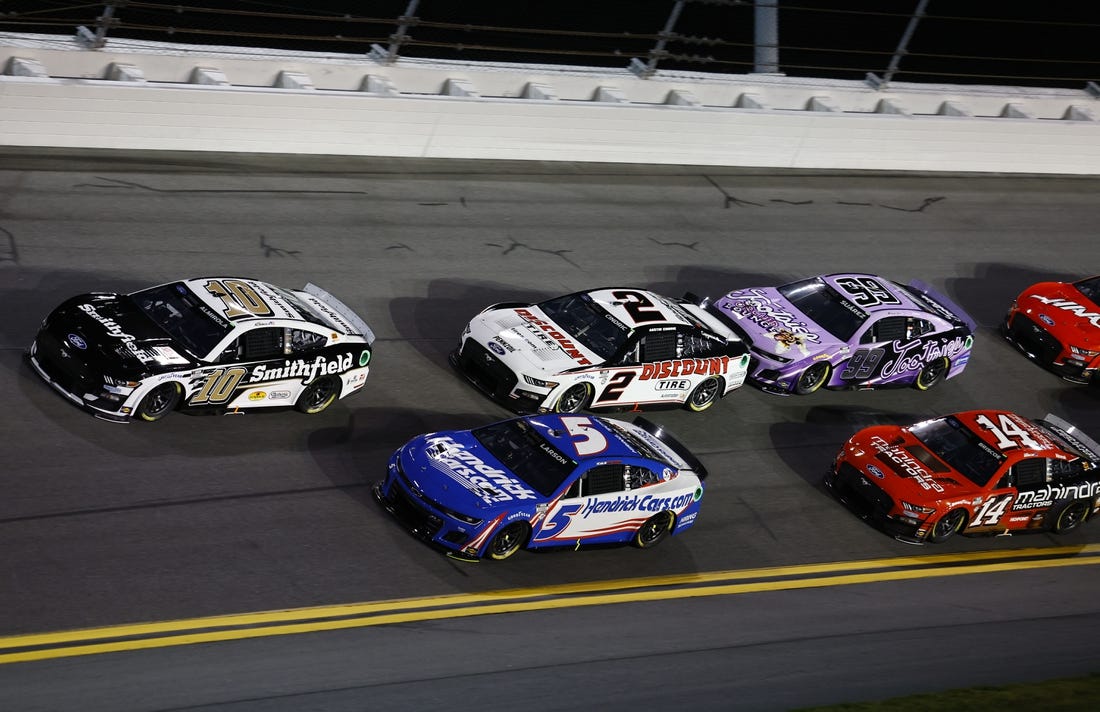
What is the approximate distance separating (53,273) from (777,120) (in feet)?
44.5

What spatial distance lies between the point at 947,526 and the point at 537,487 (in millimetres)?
5288

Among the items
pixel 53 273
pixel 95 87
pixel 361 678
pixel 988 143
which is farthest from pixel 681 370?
pixel 988 143

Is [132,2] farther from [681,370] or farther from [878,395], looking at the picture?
[878,395]

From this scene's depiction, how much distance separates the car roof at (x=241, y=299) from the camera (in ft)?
49.3

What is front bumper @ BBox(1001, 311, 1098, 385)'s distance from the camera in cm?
2030

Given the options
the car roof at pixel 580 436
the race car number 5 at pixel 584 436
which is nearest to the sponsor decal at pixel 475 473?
the car roof at pixel 580 436

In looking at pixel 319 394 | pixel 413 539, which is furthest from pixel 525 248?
pixel 413 539

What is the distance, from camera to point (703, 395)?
1748 cm

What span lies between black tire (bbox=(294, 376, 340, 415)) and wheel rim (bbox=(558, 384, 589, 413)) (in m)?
2.64

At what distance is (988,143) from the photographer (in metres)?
27.7

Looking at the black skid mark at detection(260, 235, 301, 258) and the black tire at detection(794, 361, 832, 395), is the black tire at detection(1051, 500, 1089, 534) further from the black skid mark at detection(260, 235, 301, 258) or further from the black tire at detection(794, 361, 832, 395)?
the black skid mark at detection(260, 235, 301, 258)

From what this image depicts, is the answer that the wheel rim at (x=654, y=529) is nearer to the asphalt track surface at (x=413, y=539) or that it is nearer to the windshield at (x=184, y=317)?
the asphalt track surface at (x=413, y=539)

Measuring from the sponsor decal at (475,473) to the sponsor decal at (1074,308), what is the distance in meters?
11.0

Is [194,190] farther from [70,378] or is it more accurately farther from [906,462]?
[906,462]
